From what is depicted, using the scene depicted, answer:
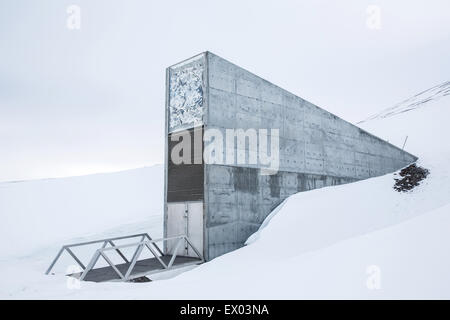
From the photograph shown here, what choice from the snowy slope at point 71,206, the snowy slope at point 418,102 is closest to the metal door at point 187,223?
the snowy slope at point 71,206

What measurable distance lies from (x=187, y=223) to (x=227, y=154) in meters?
2.46

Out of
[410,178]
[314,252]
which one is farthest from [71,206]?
[314,252]

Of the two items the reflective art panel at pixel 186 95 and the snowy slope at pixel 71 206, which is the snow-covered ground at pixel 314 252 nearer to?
the snowy slope at pixel 71 206

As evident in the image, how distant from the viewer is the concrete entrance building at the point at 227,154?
10289 millimetres

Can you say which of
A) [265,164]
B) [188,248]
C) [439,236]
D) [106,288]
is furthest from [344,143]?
[106,288]

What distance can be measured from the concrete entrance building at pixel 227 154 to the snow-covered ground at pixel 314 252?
0.77 meters

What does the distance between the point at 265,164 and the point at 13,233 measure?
793 inches

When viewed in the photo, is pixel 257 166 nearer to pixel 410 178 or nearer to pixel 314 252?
pixel 314 252

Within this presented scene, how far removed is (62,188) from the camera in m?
38.7

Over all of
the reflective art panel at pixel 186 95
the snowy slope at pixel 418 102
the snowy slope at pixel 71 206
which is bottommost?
the snowy slope at pixel 71 206

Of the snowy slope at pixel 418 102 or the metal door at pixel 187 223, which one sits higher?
the snowy slope at pixel 418 102

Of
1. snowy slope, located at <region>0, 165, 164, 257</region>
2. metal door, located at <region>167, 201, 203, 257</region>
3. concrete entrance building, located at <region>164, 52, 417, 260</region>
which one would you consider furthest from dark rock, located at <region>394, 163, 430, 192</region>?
snowy slope, located at <region>0, 165, 164, 257</region>

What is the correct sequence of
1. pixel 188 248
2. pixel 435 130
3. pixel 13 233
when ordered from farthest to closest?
pixel 435 130
pixel 13 233
pixel 188 248
